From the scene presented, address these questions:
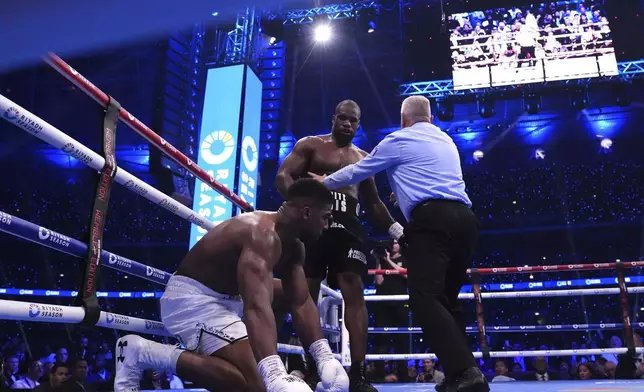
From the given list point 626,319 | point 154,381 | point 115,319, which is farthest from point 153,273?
point 154,381

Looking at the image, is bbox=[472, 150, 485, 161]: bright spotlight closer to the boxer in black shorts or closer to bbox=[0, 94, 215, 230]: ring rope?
the boxer in black shorts

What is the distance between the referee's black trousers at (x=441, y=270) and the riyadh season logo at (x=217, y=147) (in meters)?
6.00

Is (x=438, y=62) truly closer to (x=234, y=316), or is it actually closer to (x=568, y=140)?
(x=568, y=140)

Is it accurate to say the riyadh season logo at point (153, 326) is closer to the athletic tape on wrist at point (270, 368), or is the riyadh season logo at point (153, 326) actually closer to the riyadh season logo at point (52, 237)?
the riyadh season logo at point (52, 237)

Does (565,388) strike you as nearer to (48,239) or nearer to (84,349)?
(48,239)

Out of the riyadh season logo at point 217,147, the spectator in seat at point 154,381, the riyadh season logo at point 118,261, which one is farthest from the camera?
the riyadh season logo at point 217,147

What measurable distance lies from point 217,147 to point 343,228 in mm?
5743

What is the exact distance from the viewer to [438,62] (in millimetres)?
10297

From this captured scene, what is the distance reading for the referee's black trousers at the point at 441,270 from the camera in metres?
1.92

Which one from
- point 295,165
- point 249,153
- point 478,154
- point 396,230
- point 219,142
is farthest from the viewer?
point 478,154

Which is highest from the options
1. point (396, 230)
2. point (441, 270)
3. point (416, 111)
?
point (416, 111)

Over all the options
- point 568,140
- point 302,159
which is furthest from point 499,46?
point 302,159

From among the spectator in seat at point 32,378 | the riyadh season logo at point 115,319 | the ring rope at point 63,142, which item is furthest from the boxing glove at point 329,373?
the spectator in seat at point 32,378

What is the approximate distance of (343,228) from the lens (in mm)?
2529
